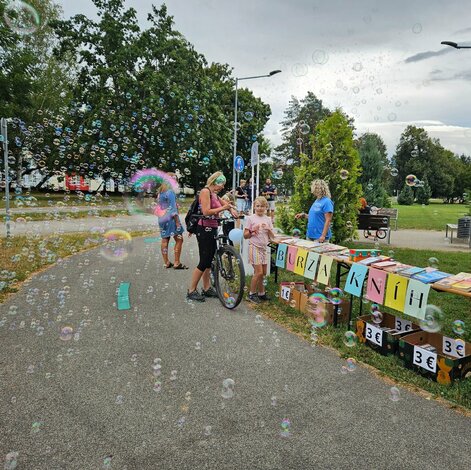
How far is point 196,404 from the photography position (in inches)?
126

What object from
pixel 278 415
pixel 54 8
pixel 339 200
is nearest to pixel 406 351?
pixel 278 415

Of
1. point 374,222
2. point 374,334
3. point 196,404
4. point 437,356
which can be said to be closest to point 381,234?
point 374,222

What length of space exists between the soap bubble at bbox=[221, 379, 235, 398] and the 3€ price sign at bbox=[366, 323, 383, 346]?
1.72 m

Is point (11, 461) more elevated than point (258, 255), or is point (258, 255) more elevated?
point (258, 255)

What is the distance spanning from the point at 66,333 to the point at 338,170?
7839mm

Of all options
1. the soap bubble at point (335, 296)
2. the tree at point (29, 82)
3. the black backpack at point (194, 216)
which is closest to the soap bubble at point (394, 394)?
the soap bubble at point (335, 296)

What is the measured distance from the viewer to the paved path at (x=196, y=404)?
261 cm

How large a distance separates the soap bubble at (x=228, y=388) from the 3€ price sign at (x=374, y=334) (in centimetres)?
172

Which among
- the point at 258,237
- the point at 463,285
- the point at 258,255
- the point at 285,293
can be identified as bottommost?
the point at 285,293

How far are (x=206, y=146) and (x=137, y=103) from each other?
5.21 metres

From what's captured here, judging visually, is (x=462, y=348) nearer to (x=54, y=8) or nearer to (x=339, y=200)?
(x=339, y=200)

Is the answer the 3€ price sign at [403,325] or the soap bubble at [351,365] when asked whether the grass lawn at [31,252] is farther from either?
the 3€ price sign at [403,325]

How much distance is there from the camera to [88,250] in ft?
34.9

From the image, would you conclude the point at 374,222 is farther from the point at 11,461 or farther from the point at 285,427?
the point at 11,461
